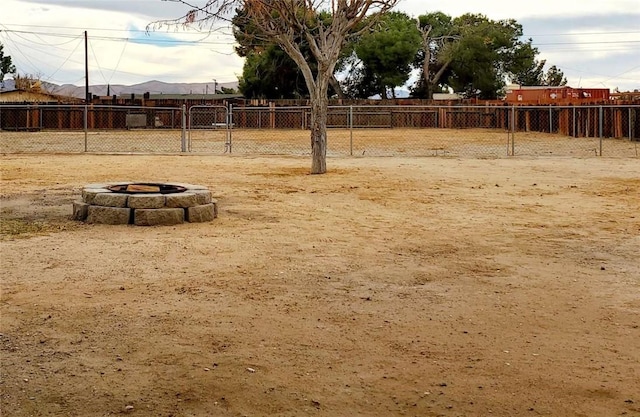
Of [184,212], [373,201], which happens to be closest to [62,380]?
[184,212]

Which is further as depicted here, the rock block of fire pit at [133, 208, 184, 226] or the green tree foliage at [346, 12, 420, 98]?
the green tree foliage at [346, 12, 420, 98]

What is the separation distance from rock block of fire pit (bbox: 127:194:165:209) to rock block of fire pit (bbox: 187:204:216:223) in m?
0.39

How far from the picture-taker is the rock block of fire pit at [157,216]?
36.2 ft

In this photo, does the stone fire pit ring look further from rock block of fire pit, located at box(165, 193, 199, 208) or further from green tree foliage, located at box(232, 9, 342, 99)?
green tree foliage, located at box(232, 9, 342, 99)

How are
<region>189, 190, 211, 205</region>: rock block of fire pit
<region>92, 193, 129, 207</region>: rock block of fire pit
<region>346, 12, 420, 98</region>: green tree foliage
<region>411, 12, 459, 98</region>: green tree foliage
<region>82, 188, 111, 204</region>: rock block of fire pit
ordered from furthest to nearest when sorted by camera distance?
<region>411, 12, 459, 98</region>: green tree foliage → <region>346, 12, 420, 98</region>: green tree foliage → <region>189, 190, 211, 205</region>: rock block of fire pit → <region>82, 188, 111, 204</region>: rock block of fire pit → <region>92, 193, 129, 207</region>: rock block of fire pit

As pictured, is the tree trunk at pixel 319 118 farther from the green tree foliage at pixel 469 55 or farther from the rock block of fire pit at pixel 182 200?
the green tree foliage at pixel 469 55

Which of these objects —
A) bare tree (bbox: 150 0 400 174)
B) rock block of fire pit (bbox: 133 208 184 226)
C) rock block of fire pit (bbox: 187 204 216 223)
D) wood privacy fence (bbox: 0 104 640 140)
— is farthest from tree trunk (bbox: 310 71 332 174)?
wood privacy fence (bbox: 0 104 640 140)

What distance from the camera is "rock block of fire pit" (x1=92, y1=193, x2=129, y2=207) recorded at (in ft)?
36.7

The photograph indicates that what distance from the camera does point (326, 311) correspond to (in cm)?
682

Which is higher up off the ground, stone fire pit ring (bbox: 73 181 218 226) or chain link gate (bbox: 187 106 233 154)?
chain link gate (bbox: 187 106 233 154)

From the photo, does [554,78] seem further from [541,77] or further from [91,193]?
[91,193]

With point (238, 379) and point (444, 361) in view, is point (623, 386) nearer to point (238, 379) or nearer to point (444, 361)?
point (444, 361)

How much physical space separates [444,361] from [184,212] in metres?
6.39

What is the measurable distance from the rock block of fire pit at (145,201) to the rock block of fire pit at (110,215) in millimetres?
108
